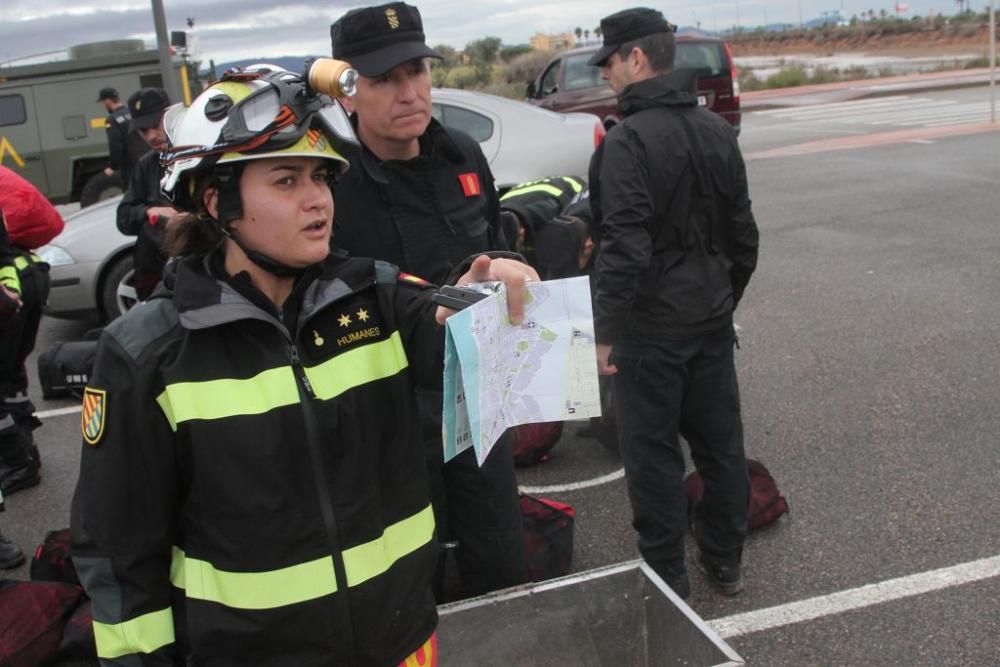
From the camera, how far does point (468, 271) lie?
1866mm

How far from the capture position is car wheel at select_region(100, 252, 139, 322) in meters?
7.39

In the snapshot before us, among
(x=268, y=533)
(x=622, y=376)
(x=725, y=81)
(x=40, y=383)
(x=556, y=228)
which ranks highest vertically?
(x=725, y=81)

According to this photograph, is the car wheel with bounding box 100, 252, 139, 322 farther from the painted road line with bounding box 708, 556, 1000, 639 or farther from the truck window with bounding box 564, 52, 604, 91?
the truck window with bounding box 564, 52, 604, 91

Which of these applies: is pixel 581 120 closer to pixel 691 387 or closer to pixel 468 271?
pixel 691 387

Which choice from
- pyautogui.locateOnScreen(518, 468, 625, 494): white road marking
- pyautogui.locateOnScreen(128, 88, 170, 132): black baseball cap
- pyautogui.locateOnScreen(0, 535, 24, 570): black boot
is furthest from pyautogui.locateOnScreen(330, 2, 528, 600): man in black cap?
pyautogui.locateOnScreen(128, 88, 170, 132): black baseball cap

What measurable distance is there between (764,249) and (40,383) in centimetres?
632

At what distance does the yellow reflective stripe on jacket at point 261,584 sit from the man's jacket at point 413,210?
3.96 ft

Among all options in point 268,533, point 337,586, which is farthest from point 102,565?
point 337,586

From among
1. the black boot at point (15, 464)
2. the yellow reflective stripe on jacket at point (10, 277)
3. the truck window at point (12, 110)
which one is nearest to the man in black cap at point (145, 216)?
the yellow reflective stripe on jacket at point (10, 277)

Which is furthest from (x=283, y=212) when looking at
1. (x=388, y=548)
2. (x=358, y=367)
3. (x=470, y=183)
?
(x=470, y=183)

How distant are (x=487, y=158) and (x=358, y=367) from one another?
20.8 ft

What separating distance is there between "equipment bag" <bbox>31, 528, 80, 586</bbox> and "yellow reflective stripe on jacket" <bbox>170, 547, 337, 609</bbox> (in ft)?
7.56

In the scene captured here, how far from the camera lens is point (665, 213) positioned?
3258 mm

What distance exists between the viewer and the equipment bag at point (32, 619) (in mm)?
3309
